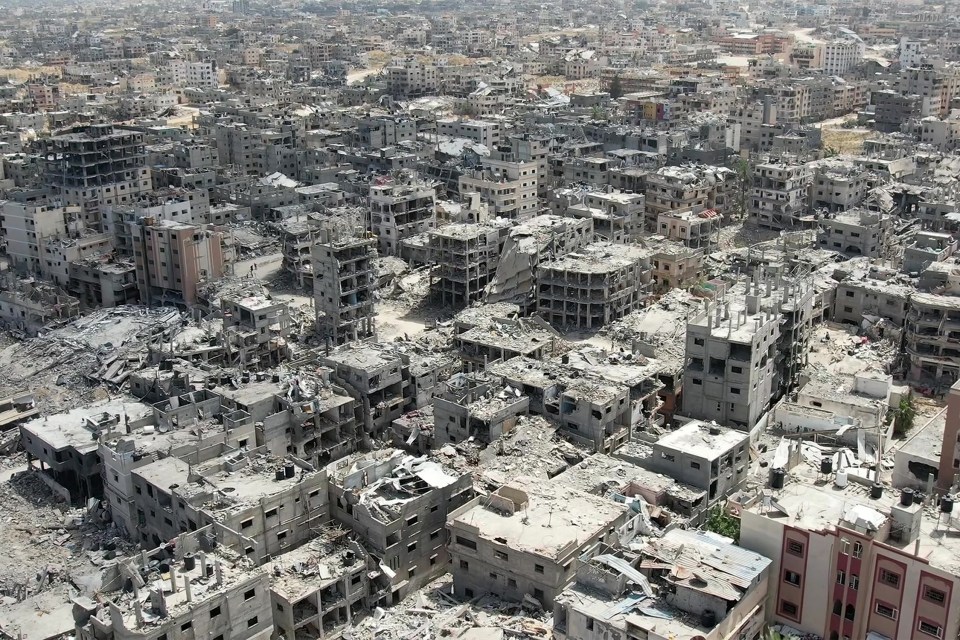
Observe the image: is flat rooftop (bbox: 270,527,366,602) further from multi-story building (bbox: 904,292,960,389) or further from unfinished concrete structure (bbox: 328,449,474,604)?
multi-story building (bbox: 904,292,960,389)

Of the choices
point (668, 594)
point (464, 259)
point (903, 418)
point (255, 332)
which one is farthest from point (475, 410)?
point (464, 259)

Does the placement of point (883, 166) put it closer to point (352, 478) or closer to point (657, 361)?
point (657, 361)

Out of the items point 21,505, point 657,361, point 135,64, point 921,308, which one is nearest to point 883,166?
point 921,308

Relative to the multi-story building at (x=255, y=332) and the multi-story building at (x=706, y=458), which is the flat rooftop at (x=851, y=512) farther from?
the multi-story building at (x=255, y=332)

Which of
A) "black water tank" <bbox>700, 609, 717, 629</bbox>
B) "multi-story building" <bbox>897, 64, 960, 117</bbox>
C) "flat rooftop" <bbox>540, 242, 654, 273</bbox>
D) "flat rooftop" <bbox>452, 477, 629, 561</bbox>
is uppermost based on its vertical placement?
"multi-story building" <bbox>897, 64, 960, 117</bbox>

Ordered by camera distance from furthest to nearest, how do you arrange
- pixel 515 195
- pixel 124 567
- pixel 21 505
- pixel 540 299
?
pixel 515 195 < pixel 540 299 < pixel 21 505 < pixel 124 567

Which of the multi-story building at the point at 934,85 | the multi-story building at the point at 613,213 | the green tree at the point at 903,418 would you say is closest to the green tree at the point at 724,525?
the green tree at the point at 903,418

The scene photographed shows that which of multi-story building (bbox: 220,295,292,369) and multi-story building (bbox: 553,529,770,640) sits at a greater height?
multi-story building (bbox: 553,529,770,640)

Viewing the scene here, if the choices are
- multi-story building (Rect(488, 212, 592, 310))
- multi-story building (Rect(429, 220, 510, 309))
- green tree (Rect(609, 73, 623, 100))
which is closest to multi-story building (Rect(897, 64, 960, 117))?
green tree (Rect(609, 73, 623, 100))
